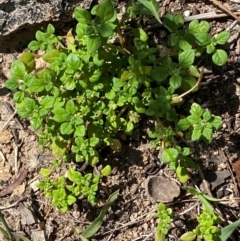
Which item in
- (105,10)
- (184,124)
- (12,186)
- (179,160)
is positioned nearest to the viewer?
(105,10)

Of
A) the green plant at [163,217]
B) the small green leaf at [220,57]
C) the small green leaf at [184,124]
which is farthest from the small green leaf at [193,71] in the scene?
the green plant at [163,217]

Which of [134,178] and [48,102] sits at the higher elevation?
[48,102]

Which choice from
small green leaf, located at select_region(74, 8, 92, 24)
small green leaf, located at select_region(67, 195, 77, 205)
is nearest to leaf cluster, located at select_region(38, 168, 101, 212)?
small green leaf, located at select_region(67, 195, 77, 205)

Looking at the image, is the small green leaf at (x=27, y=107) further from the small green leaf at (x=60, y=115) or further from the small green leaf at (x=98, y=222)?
the small green leaf at (x=98, y=222)

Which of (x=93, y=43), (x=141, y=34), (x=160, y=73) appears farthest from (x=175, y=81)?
(x=93, y=43)

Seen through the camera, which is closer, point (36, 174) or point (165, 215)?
point (165, 215)

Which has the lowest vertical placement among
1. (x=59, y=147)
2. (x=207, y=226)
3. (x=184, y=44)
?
(x=207, y=226)

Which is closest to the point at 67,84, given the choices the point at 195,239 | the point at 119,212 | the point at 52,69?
the point at 52,69

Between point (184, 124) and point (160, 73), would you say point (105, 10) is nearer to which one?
point (160, 73)

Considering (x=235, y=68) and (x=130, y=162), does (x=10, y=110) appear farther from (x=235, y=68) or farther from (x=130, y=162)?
(x=235, y=68)
